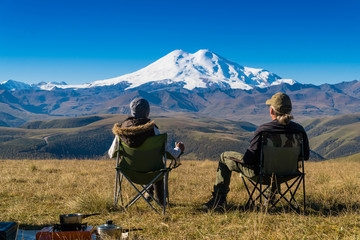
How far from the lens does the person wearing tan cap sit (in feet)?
15.4

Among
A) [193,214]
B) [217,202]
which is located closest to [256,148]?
[217,202]

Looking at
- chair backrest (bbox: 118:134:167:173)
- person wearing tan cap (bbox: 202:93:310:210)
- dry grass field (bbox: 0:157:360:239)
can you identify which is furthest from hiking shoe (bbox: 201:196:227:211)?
chair backrest (bbox: 118:134:167:173)

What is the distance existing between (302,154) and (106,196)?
306 centimetres

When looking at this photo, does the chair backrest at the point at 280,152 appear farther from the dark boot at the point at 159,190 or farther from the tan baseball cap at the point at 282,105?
the dark boot at the point at 159,190

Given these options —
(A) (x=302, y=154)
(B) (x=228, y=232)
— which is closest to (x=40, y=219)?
(B) (x=228, y=232)

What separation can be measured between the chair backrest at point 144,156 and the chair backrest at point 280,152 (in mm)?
1475

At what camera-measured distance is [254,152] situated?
4.71 metres

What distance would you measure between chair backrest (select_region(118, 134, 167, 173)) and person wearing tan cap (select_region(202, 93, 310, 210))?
1.03 meters

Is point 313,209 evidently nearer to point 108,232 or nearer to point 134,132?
point 134,132

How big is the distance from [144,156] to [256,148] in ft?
5.41

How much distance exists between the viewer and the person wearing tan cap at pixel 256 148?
4.70 meters

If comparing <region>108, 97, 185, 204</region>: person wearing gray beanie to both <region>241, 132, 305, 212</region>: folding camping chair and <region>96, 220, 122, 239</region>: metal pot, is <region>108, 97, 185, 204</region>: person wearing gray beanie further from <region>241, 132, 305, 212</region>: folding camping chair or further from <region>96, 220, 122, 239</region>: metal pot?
<region>96, 220, 122, 239</region>: metal pot

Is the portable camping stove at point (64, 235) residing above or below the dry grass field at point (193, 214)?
above

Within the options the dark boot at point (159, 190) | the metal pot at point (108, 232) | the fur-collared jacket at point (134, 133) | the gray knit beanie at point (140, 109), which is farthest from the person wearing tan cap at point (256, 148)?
the metal pot at point (108, 232)
